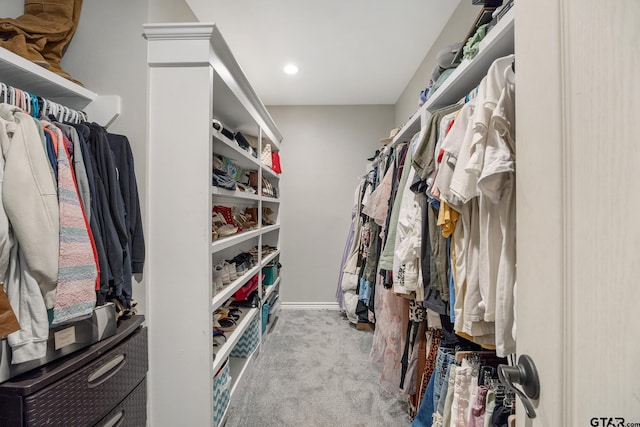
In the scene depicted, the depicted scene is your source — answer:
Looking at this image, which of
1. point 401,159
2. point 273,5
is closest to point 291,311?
point 401,159

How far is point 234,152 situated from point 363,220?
1.25 metres

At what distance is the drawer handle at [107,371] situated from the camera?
885 mm

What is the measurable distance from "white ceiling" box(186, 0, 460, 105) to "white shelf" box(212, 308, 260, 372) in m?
2.17

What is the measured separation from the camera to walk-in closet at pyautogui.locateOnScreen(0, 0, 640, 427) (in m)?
0.35

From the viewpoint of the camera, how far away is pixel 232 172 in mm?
2080

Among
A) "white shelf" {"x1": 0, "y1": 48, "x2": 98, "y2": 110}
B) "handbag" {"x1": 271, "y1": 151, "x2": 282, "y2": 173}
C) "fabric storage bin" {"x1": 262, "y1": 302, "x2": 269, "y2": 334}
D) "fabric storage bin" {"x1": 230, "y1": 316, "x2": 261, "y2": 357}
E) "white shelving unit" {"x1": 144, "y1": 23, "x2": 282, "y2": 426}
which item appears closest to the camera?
"white shelf" {"x1": 0, "y1": 48, "x2": 98, "y2": 110}

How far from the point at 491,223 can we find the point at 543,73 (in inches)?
16.2

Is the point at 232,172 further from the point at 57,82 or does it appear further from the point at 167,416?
the point at 167,416

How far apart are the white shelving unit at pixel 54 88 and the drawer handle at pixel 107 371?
1.04 meters

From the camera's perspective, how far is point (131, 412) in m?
1.06

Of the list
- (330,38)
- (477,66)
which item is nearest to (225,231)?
(477,66)

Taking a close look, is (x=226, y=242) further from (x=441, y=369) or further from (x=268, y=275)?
(x=268, y=275)

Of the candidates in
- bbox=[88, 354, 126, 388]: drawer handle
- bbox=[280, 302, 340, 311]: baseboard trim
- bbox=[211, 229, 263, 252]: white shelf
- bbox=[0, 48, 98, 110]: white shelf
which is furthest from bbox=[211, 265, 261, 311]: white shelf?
bbox=[280, 302, 340, 311]: baseboard trim

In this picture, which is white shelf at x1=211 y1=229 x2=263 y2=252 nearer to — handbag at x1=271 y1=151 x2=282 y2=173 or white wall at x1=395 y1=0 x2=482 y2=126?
handbag at x1=271 y1=151 x2=282 y2=173
